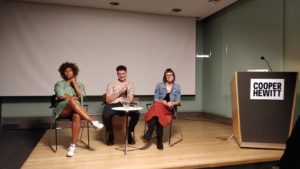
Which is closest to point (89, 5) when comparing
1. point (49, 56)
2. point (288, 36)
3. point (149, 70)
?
point (49, 56)

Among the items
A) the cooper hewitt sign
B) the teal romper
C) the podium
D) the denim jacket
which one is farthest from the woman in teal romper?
the cooper hewitt sign

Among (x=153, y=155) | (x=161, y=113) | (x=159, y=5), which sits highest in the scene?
(x=159, y=5)

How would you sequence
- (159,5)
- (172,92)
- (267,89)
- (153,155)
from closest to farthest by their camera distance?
(153,155), (267,89), (172,92), (159,5)

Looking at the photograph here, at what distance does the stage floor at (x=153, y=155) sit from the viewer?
2652mm

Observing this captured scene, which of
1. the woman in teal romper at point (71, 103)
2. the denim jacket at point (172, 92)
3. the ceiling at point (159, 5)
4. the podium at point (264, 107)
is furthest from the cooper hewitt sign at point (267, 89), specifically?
the ceiling at point (159, 5)

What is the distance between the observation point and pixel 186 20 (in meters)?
5.79

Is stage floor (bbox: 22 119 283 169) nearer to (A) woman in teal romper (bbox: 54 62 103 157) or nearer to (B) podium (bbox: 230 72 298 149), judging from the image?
(B) podium (bbox: 230 72 298 149)

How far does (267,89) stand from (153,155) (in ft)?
5.25

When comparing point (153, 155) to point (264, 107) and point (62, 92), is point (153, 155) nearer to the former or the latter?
point (62, 92)

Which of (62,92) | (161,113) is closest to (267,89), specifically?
(161,113)

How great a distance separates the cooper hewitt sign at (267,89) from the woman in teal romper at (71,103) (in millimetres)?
1913

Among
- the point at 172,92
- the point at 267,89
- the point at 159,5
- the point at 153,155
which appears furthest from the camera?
the point at 159,5

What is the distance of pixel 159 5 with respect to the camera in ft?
16.3

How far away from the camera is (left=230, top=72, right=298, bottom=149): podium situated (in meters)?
3.12
